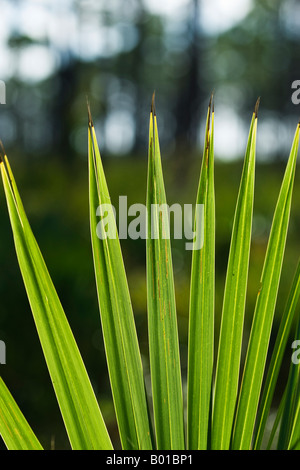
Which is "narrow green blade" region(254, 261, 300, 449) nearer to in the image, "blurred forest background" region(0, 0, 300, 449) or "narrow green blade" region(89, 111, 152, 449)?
"narrow green blade" region(89, 111, 152, 449)

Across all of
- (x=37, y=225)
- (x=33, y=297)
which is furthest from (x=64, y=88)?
(x=33, y=297)

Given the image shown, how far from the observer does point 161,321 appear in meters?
0.56

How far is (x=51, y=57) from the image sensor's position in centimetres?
1142

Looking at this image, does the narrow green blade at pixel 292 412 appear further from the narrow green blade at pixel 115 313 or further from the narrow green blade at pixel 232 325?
the narrow green blade at pixel 115 313

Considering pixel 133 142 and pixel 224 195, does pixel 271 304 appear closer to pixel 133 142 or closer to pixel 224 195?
pixel 224 195

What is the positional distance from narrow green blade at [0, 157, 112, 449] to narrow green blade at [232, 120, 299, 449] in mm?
189

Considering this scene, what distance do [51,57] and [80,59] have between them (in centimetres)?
96

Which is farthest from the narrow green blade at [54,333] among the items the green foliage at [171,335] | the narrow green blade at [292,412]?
the narrow green blade at [292,412]

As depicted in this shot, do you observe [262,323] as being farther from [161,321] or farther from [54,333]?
[54,333]

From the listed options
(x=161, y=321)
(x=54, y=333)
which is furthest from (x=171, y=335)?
(x=54, y=333)

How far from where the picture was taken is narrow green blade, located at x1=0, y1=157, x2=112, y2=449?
0.54m

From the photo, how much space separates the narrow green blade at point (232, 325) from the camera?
566 mm

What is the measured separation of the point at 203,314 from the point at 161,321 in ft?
0.18

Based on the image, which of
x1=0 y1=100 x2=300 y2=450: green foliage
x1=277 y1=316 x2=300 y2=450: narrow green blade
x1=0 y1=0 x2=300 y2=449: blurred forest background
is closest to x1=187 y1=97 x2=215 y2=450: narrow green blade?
x1=0 y1=100 x2=300 y2=450: green foliage
